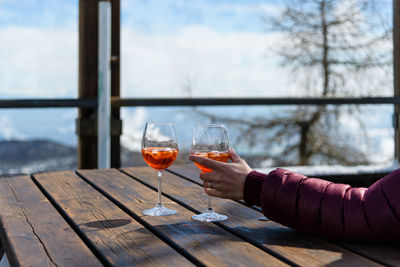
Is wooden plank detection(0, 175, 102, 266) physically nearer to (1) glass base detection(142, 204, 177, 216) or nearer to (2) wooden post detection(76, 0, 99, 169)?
(1) glass base detection(142, 204, 177, 216)

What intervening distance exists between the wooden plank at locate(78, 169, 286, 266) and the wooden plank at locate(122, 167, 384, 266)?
32mm

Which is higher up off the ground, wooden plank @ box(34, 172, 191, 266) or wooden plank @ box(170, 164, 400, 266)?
wooden plank @ box(170, 164, 400, 266)

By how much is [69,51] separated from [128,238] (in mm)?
4566

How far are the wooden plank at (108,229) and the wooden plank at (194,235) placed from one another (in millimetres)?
32

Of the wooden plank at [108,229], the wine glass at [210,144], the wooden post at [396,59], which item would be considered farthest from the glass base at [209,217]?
the wooden post at [396,59]

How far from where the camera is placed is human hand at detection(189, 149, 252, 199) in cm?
99

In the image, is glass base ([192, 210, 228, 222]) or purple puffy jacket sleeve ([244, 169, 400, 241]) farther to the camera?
glass base ([192, 210, 228, 222])

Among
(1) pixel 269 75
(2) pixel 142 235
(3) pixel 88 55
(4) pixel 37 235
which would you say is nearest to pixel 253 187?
(2) pixel 142 235

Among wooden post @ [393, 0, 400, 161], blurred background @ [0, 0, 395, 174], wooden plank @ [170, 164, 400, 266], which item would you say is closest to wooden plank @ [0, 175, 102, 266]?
wooden plank @ [170, 164, 400, 266]

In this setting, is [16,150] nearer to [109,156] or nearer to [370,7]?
[109,156]

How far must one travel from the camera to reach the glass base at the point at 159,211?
3.57 ft

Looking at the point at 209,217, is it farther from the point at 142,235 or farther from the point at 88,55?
the point at 88,55

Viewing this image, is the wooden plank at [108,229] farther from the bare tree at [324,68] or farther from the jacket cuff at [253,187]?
the bare tree at [324,68]

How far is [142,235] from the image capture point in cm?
93
